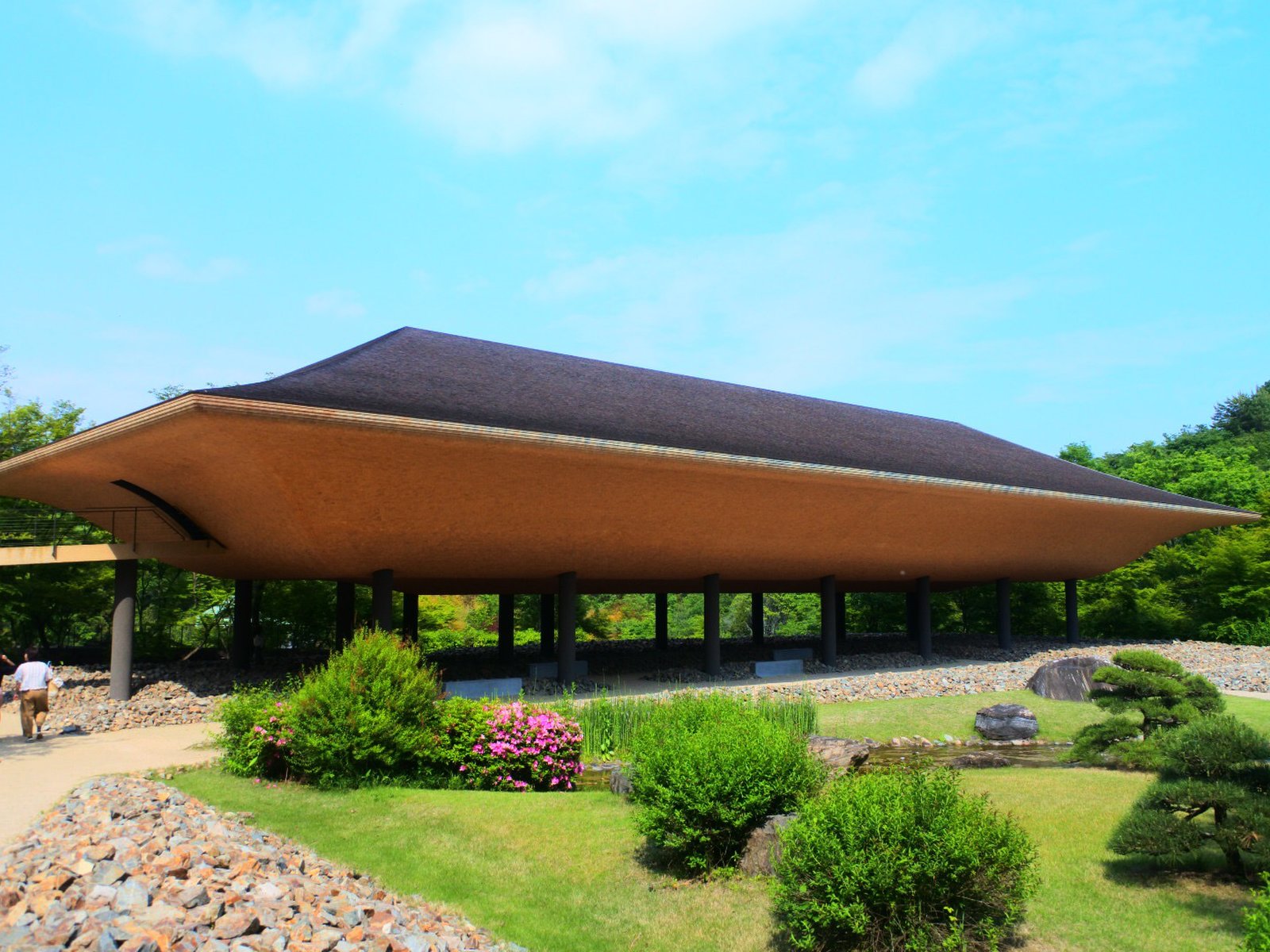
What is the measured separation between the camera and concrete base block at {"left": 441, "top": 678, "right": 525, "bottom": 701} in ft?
60.8

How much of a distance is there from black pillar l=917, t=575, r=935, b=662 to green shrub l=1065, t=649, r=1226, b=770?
18056mm

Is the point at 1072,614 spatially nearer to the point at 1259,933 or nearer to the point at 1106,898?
the point at 1106,898

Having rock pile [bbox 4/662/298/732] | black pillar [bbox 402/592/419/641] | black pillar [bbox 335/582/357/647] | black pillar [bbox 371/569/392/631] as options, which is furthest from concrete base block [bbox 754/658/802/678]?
rock pile [bbox 4/662/298/732]

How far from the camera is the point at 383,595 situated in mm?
18156

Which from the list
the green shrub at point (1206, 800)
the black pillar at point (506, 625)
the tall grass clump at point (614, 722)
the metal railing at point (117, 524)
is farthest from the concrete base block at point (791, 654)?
the green shrub at point (1206, 800)

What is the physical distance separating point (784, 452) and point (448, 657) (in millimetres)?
13237

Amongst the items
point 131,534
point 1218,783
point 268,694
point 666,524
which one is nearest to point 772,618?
point 666,524

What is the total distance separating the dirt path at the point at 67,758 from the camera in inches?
367

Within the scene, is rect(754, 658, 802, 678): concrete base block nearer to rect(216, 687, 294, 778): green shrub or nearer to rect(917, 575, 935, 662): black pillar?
rect(917, 575, 935, 662): black pillar

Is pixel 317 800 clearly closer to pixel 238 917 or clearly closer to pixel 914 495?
pixel 238 917

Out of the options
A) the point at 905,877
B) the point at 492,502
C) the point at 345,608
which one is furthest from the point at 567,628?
the point at 905,877

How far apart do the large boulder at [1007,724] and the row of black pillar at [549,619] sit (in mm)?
8166

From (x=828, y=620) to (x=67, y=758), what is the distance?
18.8 meters

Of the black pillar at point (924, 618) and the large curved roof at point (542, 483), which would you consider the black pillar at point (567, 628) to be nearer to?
the large curved roof at point (542, 483)
